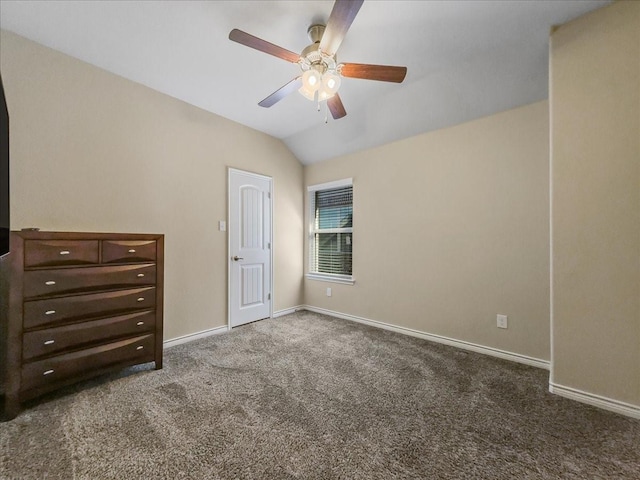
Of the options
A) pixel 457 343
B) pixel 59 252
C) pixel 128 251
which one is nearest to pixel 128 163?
pixel 128 251

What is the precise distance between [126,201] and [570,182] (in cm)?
362

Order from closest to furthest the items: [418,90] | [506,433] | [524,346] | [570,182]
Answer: [506,433] < [570,182] < [524,346] < [418,90]

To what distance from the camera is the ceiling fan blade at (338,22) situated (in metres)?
1.33

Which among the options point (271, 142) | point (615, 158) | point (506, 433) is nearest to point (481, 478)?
point (506, 433)

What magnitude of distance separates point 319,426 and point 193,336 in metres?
1.97

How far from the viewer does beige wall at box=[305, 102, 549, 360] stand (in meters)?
2.41

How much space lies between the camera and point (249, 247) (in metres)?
3.60

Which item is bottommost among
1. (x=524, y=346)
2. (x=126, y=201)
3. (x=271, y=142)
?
(x=524, y=346)

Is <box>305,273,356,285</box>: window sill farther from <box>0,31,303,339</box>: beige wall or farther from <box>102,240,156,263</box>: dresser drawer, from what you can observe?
<box>102,240,156,263</box>: dresser drawer

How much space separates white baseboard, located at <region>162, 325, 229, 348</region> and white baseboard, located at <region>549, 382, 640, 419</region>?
3.13 metres

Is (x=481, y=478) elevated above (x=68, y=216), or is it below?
below

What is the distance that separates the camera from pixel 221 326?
3.28 meters

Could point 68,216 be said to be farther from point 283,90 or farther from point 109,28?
point 283,90

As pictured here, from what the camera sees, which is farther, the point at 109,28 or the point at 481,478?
the point at 109,28
